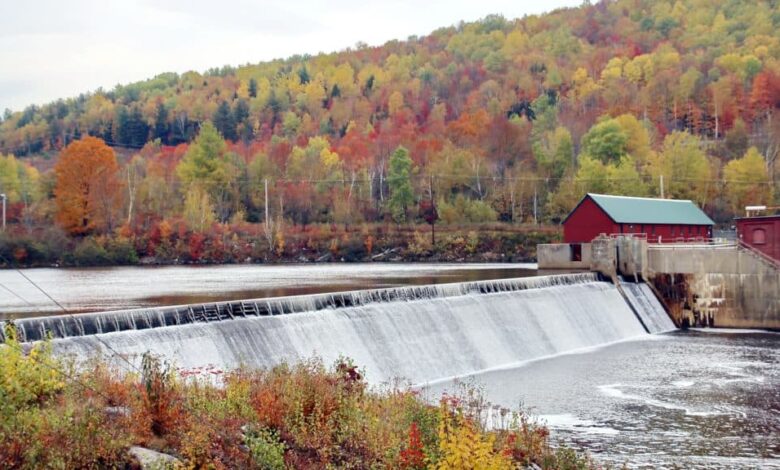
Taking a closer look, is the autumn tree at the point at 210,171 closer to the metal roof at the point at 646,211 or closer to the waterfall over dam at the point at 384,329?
the metal roof at the point at 646,211

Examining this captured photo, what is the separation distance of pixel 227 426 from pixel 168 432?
2.83 ft

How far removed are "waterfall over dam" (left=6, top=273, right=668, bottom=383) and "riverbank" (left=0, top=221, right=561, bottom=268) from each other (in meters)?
42.2

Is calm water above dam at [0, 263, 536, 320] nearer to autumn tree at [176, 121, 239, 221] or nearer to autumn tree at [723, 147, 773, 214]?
autumn tree at [176, 121, 239, 221]

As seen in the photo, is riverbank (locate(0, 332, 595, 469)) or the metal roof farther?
the metal roof

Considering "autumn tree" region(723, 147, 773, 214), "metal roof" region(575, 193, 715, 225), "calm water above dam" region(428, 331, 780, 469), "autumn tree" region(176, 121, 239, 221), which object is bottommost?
"calm water above dam" region(428, 331, 780, 469)

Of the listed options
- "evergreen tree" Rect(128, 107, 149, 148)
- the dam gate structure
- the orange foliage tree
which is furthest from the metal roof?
"evergreen tree" Rect(128, 107, 149, 148)

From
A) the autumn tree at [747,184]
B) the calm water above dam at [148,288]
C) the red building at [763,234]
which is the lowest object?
the calm water above dam at [148,288]

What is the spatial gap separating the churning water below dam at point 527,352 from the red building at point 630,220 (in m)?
13.7

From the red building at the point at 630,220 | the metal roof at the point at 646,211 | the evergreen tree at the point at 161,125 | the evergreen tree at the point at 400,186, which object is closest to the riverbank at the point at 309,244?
the evergreen tree at the point at 400,186

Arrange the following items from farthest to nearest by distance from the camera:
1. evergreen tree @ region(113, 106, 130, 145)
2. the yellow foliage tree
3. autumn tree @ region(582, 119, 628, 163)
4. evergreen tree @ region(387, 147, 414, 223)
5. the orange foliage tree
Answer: evergreen tree @ region(113, 106, 130, 145) → evergreen tree @ region(387, 147, 414, 223) → autumn tree @ region(582, 119, 628, 163) → the orange foliage tree → the yellow foliage tree

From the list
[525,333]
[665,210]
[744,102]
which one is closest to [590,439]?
[525,333]

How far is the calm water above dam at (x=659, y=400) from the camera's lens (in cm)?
1906

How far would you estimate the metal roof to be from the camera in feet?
173

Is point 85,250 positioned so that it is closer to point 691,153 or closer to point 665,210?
point 665,210
